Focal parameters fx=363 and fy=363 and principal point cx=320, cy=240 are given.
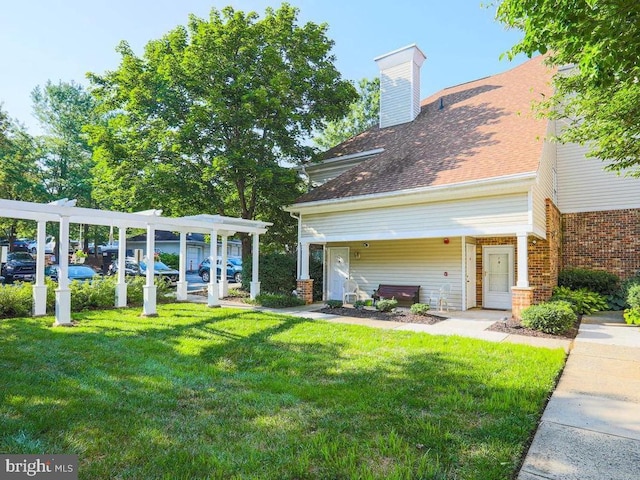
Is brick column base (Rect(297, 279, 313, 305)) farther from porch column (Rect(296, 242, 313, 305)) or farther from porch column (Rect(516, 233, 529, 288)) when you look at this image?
porch column (Rect(516, 233, 529, 288))

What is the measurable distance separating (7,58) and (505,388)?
41.4 feet

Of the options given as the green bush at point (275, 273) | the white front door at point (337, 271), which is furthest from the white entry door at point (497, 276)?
Result: the green bush at point (275, 273)

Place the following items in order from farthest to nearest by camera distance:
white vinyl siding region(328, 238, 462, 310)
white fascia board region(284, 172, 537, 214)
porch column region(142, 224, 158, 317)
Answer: white vinyl siding region(328, 238, 462, 310), porch column region(142, 224, 158, 317), white fascia board region(284, 172, 537, 214)

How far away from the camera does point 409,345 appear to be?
670 centimetres

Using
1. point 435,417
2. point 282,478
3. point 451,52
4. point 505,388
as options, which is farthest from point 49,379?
point 451,52

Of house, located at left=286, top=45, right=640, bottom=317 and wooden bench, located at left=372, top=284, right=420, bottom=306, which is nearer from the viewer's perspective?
house, located at left=286, top=45, right=640, bottom=317

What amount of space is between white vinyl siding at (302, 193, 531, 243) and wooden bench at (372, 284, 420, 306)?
226 centimetres

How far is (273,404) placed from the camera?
4.04m

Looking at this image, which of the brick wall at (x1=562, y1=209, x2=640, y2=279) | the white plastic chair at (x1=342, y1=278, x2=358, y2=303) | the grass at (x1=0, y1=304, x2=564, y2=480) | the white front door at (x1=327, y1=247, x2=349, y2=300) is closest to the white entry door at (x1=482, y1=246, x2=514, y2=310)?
the brick wall at (x1=562, y1=209, x2=640, y2=279)

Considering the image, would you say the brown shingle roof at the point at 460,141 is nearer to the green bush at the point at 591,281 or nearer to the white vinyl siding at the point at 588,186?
the white vinyl siding at the point at 588,186

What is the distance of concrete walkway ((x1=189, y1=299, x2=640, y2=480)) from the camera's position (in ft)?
9.29

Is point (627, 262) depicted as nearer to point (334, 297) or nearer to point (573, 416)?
point (334, 297)

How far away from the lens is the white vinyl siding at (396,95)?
16.0 m

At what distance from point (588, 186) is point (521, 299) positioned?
6.72m
